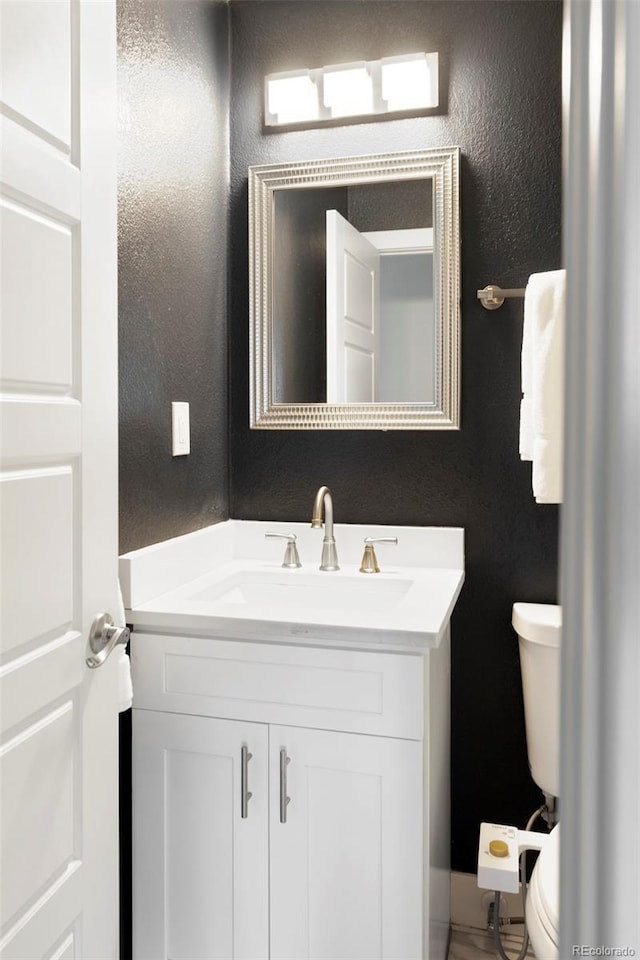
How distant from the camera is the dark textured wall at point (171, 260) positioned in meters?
1.43

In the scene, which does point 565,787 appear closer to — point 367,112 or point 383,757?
point 383,757

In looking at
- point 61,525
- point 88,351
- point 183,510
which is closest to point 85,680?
point 61,525

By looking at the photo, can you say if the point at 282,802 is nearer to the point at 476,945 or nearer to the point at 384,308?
the point at 476,945

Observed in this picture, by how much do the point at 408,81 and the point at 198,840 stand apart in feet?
5.85

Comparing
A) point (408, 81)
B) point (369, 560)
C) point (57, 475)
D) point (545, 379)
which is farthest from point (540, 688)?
point (408, 81)

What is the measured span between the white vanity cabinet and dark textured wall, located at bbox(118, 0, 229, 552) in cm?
37

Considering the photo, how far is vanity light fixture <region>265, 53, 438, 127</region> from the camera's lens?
1.75 m

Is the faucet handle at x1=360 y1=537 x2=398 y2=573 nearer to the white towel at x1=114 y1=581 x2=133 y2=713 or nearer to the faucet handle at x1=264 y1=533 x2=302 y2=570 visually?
the faucet handle at x1=264 y1=533 x2=302 y2=570

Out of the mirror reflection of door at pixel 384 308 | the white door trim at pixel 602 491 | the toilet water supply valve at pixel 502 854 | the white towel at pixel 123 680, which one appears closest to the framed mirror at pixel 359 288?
the mirror reflection of door at pixel 384 308

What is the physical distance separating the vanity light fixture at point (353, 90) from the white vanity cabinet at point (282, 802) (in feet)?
4.43

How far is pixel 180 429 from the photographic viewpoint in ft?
5.38

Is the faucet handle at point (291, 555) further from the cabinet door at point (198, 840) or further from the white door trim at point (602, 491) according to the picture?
the white door trim at point (602, 491)

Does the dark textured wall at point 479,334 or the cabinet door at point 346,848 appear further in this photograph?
the dark textured wall at point 479,334

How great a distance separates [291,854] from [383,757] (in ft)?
0.87
